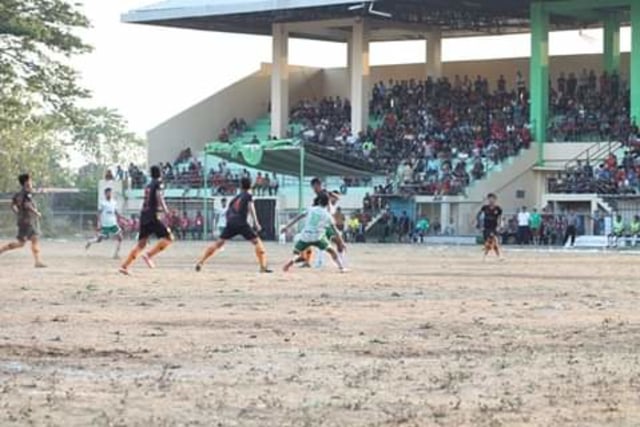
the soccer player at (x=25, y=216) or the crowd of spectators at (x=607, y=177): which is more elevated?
the crowd of spectators at (x=607, y=177)

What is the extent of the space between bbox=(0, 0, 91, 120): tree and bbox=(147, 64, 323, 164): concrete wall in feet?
41.5

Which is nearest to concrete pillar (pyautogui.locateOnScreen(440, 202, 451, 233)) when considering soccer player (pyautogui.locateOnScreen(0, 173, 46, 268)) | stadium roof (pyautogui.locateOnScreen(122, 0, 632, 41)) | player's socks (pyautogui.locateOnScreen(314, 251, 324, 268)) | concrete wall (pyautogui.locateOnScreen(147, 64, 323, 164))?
stadium roof (pyautogui.locateOnScreen(122, 0, 632, 41))

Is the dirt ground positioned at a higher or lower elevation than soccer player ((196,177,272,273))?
lower

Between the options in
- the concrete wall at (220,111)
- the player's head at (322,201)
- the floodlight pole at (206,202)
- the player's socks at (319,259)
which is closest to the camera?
the player's head at (322,201)

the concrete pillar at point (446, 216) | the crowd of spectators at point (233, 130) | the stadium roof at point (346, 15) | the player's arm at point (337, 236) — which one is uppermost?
the stadium roof at point (346, 15)

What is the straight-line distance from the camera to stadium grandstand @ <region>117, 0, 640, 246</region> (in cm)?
5869

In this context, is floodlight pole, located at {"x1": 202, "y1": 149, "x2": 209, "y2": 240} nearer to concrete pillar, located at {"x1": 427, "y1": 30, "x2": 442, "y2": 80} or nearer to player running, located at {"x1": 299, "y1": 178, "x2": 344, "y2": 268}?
concrete pillar, located at {"x1": 427, "y1": 30, "x2": 442, "y2": 80}

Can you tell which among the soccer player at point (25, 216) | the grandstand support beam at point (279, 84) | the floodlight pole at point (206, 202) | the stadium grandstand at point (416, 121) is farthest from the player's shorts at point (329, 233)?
the grandstand support beam at point (279, 84)

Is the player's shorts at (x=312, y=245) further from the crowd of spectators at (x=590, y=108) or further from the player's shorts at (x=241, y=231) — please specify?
the crowd of spectators at (x=590, y=108)

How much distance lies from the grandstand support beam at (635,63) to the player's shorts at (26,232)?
35654 mm

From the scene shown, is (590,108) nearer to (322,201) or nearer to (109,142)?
(322,201)

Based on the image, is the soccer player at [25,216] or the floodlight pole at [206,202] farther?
the floodlight pole at [206,202]

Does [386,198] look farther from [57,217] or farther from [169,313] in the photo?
[169,313]

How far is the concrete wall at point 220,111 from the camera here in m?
76.2
